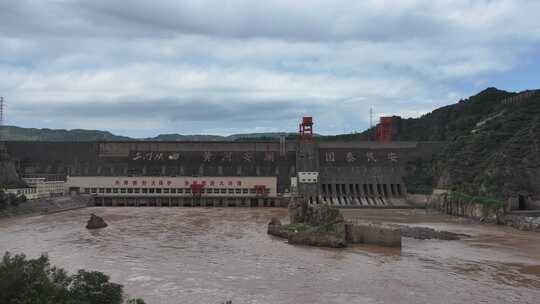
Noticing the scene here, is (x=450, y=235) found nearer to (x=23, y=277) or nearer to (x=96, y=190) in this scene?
(x=23, y=277)

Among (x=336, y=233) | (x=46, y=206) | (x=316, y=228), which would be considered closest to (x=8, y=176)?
(x=46, y=206)

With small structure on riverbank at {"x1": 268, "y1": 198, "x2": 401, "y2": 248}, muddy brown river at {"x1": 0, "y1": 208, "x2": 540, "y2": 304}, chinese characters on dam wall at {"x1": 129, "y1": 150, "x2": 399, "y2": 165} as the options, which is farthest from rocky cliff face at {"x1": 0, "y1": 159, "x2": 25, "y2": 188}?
small structure on riverbank at {"x1": 268, "y1": 198, "x2": 401, "y2": 248}

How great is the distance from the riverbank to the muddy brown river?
124 inches

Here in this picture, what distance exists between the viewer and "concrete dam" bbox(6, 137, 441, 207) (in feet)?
236

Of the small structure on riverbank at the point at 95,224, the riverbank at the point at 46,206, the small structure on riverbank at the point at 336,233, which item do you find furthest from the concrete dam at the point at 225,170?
the small structure on riverbank at the point at 336,233

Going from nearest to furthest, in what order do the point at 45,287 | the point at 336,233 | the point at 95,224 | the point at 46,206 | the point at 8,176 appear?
the point at 45,287 → the point at 336,233 → the point at 95,224 → the point at 46,206 → the point at 8,176

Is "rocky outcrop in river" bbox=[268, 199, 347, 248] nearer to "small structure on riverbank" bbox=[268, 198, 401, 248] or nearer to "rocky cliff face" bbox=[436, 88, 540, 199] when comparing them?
"small structure on riverbank" bbox=[268, 198, 401, 248]

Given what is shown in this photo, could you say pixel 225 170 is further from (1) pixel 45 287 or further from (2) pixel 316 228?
(1) pixel 45 287

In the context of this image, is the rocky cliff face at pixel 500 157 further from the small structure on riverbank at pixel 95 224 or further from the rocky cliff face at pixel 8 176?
the rocky cliff face at pixel 8 176

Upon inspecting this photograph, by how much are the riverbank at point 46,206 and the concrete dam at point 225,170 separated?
553 cm

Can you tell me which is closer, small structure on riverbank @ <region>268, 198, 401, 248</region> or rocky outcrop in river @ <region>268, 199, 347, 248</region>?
rocky outcrop in river @ <region>268, 199, 347, 248</region>

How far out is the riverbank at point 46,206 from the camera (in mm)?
51606

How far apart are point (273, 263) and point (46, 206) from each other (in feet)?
120

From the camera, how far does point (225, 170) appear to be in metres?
77.3
